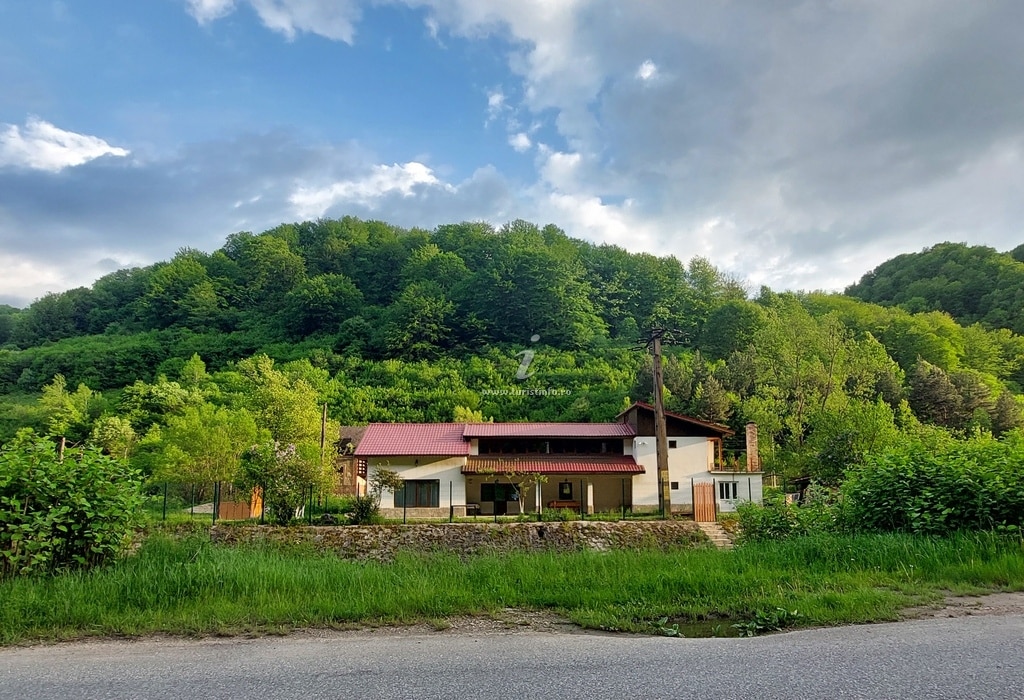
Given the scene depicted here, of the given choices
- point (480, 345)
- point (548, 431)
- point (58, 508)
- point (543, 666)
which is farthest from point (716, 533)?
point (480, 345)

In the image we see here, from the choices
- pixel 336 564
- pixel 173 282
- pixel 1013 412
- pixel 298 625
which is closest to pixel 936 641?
pixel 298 625

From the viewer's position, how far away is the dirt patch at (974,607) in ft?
20.3

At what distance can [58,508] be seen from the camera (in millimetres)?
7117

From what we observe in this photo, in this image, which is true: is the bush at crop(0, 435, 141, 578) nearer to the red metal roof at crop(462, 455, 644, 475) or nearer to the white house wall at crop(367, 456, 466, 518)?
the white house wall at crop(367, 456, 466, 518)

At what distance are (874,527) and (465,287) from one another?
60717 millimetres

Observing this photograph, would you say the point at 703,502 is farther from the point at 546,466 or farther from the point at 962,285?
the point at 962,285

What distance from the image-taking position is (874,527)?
10305mm

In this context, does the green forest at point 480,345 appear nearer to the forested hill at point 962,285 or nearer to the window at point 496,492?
the forested hill at point 962,285

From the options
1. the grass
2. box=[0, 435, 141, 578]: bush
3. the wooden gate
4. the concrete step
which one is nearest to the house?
the wooden gate

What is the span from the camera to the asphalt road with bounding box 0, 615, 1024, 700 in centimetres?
391

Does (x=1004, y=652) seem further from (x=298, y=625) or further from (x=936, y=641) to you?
(x=298, y=625)

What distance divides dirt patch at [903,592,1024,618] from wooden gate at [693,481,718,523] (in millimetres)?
18162

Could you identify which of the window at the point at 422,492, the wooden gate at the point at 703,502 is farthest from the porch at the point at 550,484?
the wooden gate at the point at 703,502

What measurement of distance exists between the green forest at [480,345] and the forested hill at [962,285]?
8.4 inches
